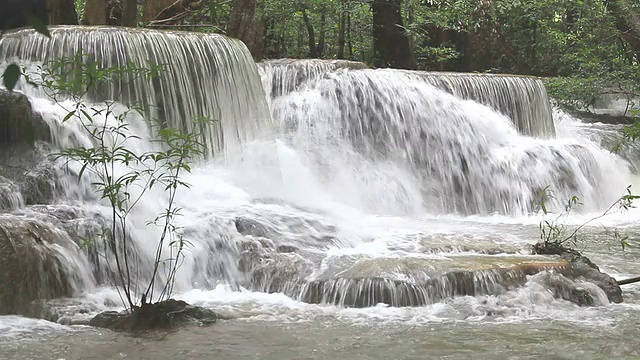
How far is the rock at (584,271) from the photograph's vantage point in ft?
18.0

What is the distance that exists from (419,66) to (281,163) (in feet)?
25.4

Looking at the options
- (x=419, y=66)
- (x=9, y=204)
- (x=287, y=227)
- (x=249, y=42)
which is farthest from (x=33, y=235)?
(x=419, y=66)

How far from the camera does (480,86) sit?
11906 mm

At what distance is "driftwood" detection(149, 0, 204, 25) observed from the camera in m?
12.3

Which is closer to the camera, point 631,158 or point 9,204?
point 9,204

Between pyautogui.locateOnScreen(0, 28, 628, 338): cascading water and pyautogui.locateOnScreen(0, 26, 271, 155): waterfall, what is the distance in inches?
0.7

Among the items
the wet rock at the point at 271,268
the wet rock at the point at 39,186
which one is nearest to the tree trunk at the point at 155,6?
the wet rock at the point at 39,186

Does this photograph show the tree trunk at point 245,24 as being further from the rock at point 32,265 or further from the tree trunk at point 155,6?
the rock at point 32,265

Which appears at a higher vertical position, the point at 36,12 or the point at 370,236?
the point at 36,12

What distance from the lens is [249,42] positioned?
1212 centimetres

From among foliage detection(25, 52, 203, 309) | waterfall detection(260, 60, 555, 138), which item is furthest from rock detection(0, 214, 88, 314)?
waterfall detection(260, 60, 555, 138)

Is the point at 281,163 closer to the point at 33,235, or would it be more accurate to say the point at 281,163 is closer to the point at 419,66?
the point at 33,235

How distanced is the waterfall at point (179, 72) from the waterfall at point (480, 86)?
110cm

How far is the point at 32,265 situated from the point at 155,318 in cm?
99
